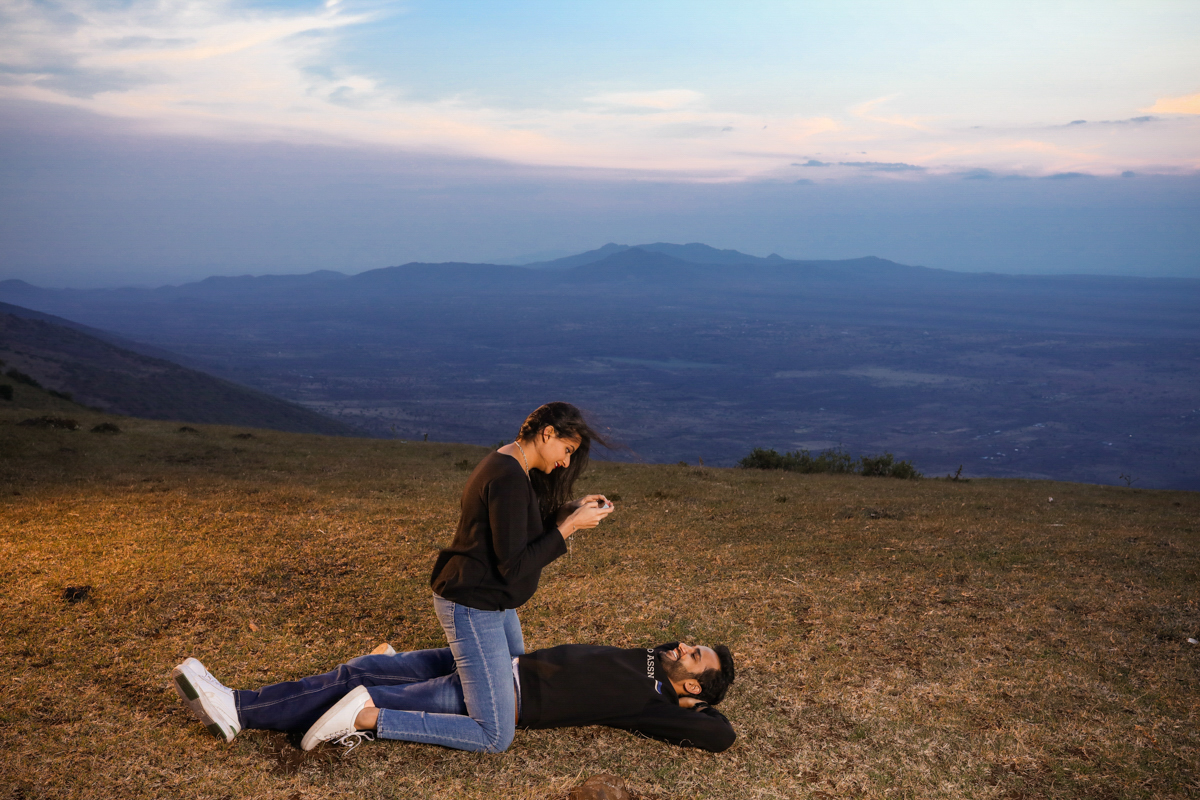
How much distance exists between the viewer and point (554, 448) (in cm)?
423

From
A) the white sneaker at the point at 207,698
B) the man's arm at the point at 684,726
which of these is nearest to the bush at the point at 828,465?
the man's arm at the point at 684,726

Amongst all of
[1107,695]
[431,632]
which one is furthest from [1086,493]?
[431,632]

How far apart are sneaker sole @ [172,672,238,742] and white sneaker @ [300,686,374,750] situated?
0.44m

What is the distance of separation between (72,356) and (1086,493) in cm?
7784

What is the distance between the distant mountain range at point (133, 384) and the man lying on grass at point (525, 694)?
2318 inches

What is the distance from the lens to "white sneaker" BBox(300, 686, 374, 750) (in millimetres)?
4340

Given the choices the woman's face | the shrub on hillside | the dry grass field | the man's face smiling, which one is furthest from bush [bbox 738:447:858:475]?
the shrub on hillside

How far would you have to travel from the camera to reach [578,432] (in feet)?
13.9

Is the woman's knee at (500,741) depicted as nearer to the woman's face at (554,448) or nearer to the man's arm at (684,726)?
the man's arm at (684,726)

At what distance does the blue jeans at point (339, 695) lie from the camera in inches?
175

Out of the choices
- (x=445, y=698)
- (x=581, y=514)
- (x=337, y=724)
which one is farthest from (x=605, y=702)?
(x=337, y=724)

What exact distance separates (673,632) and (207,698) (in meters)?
3.55

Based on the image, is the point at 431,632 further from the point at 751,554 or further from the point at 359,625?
the point at 751,554

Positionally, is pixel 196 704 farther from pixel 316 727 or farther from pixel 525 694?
pixel 525 694
